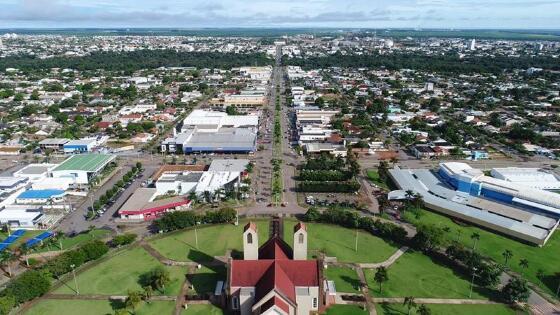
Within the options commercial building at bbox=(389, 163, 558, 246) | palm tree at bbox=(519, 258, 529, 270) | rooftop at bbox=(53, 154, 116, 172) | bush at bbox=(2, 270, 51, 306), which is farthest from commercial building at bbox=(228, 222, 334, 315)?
rooftop at bbox=(53, 154, 116, 172)

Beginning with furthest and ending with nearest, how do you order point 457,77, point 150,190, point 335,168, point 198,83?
point 457,77, point 198,83, point 335,168, point 150,190

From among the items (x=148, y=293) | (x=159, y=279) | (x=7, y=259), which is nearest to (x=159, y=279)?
(x=159, y=279)

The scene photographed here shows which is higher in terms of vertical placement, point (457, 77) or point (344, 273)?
point (457, 77)

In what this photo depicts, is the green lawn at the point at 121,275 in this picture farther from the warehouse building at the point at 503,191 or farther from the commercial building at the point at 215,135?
the warehouse building at the point at 503,191

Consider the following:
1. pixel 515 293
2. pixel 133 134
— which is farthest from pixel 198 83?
pixel 515 293

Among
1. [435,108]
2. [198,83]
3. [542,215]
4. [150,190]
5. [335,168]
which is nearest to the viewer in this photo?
[542,215]

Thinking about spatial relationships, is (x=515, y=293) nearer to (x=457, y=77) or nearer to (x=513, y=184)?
(x=513, y=184)
